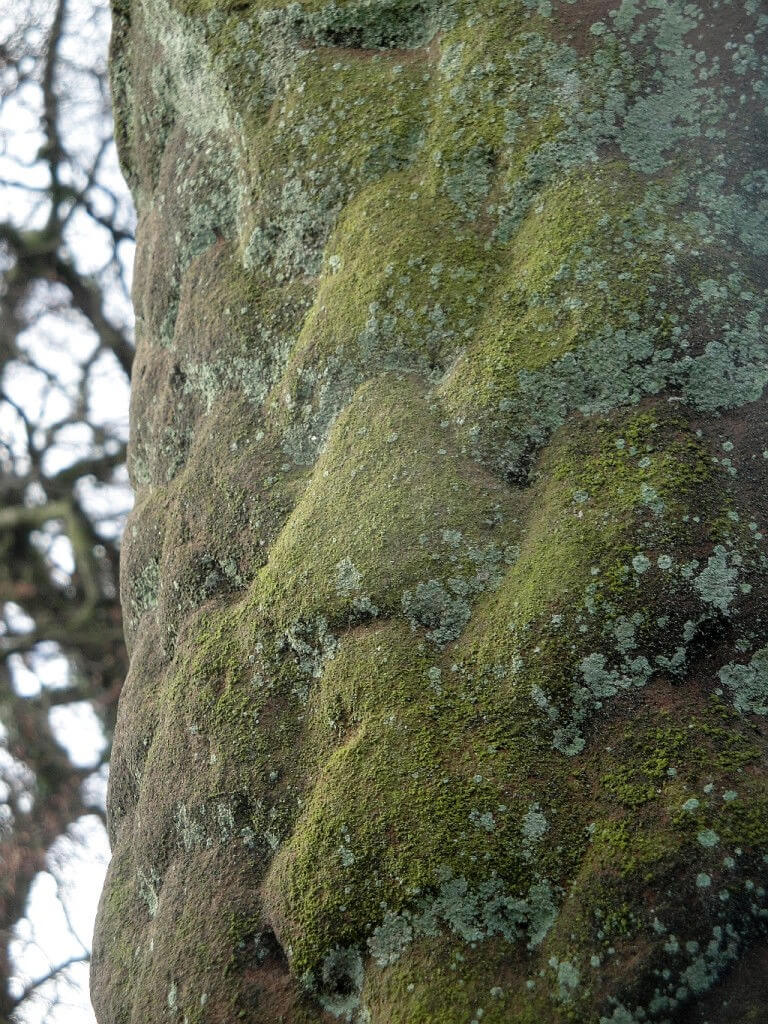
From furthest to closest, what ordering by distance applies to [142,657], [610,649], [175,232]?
1. [175,232]
2. [142,657]
3. [610,649]

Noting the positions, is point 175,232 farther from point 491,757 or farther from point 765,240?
point 491,757

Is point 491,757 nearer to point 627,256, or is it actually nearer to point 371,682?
point 371,682

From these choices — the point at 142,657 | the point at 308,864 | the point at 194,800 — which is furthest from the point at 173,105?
the point at 308,864

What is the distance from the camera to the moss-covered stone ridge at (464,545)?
130 cm

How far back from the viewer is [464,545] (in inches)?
60.2

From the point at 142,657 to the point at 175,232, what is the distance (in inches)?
40.7

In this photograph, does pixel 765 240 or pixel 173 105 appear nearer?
pixel 765 240

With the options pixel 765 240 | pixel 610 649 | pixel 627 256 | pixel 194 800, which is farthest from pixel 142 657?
pixel 765 240

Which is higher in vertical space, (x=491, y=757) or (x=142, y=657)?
(x=142, y=657)

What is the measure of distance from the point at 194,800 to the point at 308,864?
327mm

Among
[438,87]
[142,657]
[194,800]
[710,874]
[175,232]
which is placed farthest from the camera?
[175,232]

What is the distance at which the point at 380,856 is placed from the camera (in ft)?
4.52

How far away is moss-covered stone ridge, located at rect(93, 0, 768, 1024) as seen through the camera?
1297 mm

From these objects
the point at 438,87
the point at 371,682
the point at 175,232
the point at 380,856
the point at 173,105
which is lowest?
the point at 380,856
